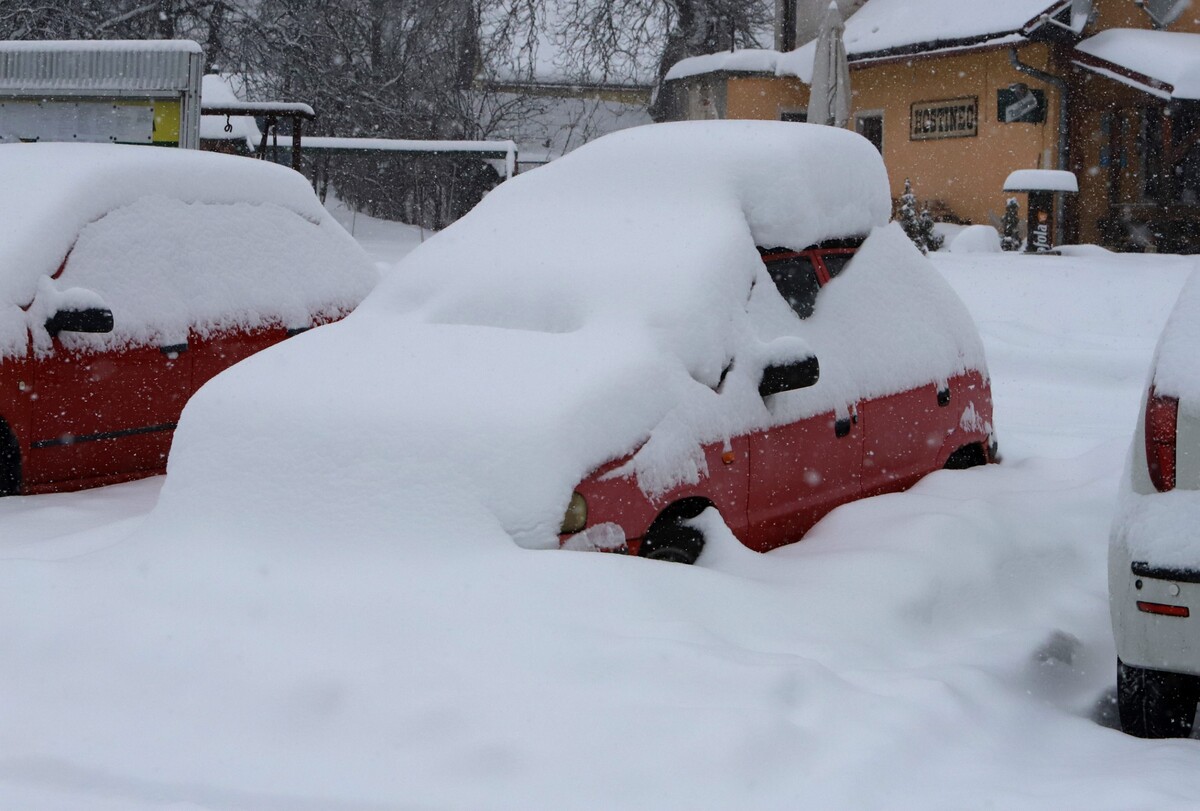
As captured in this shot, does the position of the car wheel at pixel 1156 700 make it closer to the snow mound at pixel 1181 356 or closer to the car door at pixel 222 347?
the snow mound at pixel 1181 356

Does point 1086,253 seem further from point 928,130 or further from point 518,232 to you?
point 518,232

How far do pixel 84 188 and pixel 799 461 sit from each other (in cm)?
372

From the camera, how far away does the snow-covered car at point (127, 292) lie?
20.5ft

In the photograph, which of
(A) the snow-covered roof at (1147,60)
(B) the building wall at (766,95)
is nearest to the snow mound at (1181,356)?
(A) the snow-covered roof at (1147,60)

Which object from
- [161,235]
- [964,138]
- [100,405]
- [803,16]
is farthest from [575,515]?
[803,16]

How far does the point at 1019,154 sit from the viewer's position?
23516 mm

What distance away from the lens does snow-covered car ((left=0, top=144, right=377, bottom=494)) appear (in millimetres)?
6242

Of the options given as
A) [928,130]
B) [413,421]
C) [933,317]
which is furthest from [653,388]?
[928,130]

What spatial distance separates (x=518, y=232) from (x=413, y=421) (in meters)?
1.54

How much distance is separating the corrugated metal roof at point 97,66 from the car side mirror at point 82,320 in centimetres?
568

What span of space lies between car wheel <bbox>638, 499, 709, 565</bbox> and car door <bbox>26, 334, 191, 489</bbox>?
3.13 metres

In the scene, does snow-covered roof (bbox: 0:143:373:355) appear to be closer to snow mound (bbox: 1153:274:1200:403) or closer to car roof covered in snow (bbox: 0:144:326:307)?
car roof covered in snow (bbox: 0:144:326:307)

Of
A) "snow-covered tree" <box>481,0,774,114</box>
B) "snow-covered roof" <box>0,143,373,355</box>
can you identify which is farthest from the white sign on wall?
"snow-covered tree" <box>481,0,774,114</box>

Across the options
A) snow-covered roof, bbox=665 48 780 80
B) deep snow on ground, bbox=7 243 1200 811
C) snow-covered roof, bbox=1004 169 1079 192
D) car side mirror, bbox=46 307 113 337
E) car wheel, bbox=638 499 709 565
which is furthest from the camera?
snow-covered roof, bbox=665 48 780 80
